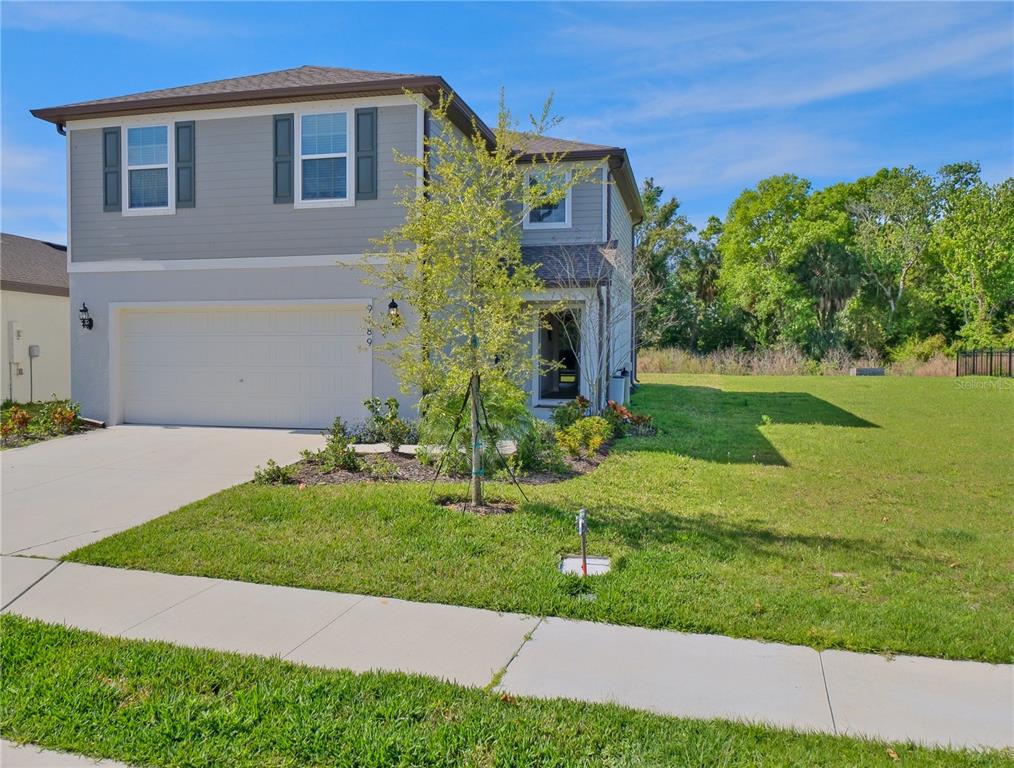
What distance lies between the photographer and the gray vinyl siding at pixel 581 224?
50.9 feet

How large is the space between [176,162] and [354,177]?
3496 mm

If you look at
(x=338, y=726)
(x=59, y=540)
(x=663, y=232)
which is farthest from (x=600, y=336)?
(x=663, y=232)

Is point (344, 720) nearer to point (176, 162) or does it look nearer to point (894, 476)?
point (894, 476)

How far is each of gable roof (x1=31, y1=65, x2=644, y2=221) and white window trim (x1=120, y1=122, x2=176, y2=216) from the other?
0.26 metres

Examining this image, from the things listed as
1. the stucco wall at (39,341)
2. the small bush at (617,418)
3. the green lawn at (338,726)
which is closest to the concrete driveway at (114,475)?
the green lawn at (338,726)

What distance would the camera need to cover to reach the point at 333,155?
468 inches

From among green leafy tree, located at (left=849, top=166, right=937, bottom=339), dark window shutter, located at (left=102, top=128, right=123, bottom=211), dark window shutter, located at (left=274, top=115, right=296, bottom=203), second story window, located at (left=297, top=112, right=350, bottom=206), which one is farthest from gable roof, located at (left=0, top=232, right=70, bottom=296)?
green leafy tree, located at (left=849, top=166, right=937, bottom=339)

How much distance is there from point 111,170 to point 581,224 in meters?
9.27

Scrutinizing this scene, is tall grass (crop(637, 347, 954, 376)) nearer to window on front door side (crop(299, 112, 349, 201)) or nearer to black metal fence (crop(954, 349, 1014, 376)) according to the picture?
black metal fence (crop(954, 349, 1014, 376))

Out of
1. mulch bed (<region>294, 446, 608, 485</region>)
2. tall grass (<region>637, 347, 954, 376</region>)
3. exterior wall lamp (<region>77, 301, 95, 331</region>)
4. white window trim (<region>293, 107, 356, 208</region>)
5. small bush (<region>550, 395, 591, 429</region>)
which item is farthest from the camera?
tall grass (<region>637, 347, 954, 376</region>)

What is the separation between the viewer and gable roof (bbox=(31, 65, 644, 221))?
442 inches

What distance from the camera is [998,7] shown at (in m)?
9.12

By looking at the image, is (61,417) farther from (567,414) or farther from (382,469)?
(567,414)

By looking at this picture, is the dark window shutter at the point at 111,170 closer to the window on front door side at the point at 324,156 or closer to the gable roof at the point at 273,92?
the gable roof at the point at 273,92
